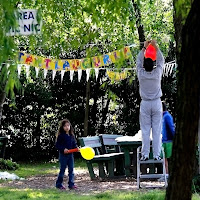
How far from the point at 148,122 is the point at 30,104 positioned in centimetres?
958

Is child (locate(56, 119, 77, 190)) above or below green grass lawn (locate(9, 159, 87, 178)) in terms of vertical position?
above

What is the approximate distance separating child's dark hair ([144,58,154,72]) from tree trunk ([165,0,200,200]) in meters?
3.54

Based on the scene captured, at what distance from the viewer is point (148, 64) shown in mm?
7457

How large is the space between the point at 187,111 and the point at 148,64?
3681mm

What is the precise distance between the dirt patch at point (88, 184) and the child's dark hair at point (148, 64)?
84.8 inches

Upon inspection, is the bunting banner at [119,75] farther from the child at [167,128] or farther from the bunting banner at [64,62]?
the child at [167,128]

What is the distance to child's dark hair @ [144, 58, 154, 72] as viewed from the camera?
292 inches

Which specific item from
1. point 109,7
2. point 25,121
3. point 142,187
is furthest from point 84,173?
point 109,7

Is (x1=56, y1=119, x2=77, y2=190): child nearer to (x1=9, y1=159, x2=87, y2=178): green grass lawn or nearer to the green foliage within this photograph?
(x1=9, y1=159, x2=87, y2=178): green grass lawn

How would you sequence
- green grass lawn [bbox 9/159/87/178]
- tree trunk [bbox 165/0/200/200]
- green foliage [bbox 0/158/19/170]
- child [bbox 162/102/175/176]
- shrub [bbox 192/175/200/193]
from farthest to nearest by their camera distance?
green foliage [bbox 0/158/19/170], green grass lawn [bbox 9/159/87/178], child [bbox 162/102/175/176], shrub [bbox 192/175/200/193], tree trunk [bbox 165/0/200/200]

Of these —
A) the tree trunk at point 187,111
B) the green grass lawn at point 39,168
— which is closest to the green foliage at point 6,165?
the green grass lawn at point 39,168

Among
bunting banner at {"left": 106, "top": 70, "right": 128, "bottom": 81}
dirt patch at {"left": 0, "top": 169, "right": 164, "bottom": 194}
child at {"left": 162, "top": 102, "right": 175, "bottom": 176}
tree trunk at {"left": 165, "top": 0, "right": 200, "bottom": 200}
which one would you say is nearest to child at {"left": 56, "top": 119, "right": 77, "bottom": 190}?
dirt patch at {"left": 0, "top": 169, "right": 164, "bottom": 194}

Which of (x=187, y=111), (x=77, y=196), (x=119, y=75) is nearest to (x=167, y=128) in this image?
(x=77, y=196)

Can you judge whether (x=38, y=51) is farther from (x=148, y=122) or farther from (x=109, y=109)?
(x=148, y=122)
